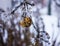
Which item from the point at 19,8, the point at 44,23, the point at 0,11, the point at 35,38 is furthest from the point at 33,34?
the point at 0,11

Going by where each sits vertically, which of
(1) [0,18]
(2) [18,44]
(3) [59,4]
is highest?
(3) [59,4]

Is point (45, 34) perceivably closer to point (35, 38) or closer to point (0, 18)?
point (35, 38)

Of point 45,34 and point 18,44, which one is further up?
point 45,34

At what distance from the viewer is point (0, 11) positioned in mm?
1460

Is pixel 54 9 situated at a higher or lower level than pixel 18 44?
higher

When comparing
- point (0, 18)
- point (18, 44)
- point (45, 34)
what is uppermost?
point (0, 18)

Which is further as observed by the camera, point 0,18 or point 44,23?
point 0,18

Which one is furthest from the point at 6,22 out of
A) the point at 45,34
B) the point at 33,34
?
the point at 45,34

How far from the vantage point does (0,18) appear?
1461 mm

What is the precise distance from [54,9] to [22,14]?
290 mm

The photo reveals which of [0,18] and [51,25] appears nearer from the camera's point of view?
[51,25]

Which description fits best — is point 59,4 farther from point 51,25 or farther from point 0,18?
point 0,18

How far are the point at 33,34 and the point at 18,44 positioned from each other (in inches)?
6.9

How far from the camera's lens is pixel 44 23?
53.2 inches
